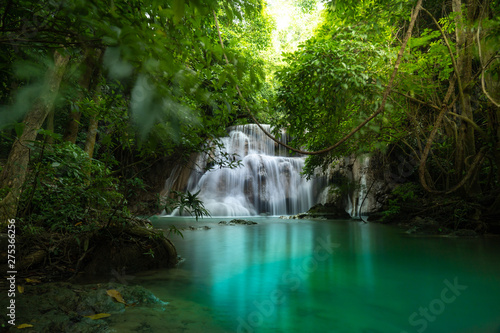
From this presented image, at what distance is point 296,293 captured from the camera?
2.93 metres

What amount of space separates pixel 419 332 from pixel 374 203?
1171 cm

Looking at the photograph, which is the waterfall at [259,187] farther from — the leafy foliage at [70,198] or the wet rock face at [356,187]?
the leafy foliage at [70,198]

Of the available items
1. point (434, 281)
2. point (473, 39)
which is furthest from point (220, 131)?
point (473, 39)

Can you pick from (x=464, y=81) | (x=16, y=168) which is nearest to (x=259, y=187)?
(x=464, y=81)

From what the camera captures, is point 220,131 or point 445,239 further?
point 445,239

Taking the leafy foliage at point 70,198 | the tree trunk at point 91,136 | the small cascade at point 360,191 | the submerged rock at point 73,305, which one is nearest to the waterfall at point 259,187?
the small cascade at point 360,191

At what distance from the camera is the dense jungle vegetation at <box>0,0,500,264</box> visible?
115 cm

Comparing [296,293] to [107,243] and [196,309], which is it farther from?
[107,243]

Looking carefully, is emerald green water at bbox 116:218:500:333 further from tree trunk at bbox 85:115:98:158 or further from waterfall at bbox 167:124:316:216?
waterfall at bbox 167:124:316:216

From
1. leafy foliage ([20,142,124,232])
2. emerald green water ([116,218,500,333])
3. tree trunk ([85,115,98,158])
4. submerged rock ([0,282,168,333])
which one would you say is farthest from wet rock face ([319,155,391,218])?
submerged rock ([0,282,168,333])

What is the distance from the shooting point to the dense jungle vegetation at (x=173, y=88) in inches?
45.1

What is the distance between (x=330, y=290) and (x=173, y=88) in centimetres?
265

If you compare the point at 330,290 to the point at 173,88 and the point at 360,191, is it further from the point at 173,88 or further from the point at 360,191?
the point at 360,191

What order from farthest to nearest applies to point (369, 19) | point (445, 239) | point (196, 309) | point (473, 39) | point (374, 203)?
point (374, 203) → point (445, 239) → point (473, 39) → point (369, 19) → point (196, 309)
